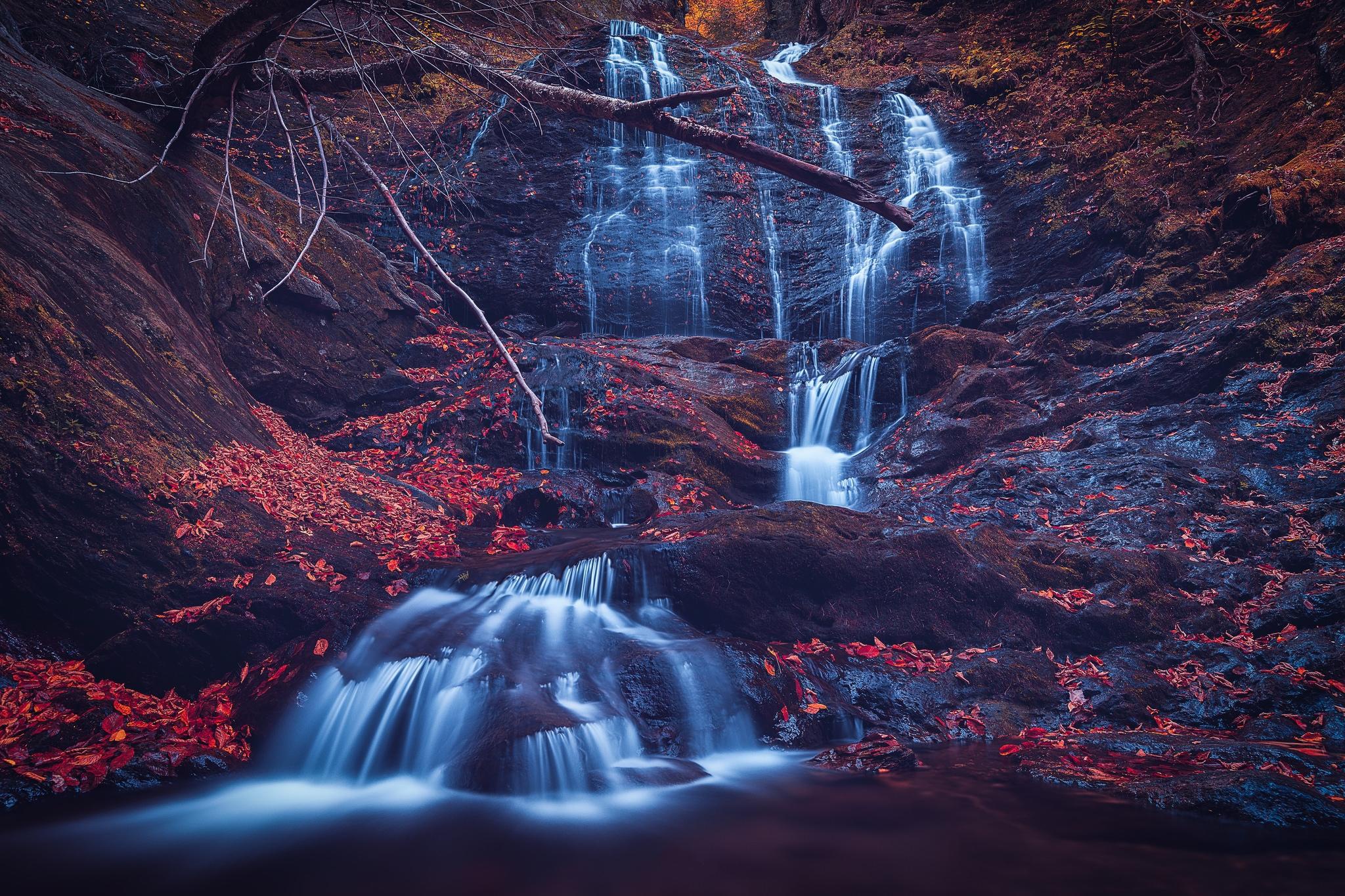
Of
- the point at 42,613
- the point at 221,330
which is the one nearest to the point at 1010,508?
the point at 42,613

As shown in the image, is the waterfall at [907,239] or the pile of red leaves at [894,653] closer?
the pile of red leaves at [894,653]

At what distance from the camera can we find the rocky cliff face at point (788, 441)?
4.74 metres

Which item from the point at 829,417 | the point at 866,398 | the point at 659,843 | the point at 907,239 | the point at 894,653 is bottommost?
the point at 659,843

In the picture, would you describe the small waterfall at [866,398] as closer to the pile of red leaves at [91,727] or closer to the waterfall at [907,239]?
the waterfall at [907,239]

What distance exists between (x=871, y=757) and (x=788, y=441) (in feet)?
24.9

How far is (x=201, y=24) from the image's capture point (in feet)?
47.7

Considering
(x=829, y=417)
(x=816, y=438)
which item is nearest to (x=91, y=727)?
(x=816, y=438)

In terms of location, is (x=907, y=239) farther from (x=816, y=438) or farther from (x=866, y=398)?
(x=816, y=438)

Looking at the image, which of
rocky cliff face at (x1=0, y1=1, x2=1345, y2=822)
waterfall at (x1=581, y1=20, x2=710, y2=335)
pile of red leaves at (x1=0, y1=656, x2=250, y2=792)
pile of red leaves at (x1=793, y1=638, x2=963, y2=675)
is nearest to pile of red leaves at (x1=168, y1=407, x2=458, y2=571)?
rocky cliff face at (x1=0, y1=1, x2=1345, y2=822)

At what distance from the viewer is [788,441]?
11.8m

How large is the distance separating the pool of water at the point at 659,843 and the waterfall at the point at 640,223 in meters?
12.1

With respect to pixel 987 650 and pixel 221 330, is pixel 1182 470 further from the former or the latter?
pixel 221 330

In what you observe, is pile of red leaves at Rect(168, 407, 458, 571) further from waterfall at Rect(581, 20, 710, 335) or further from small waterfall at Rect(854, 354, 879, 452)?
waterfall at Rect(581, 20, 710, 335)

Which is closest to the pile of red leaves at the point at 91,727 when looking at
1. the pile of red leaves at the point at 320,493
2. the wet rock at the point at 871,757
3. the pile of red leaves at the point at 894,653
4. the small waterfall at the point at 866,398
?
the pile of red leaves at the point at 320,493
